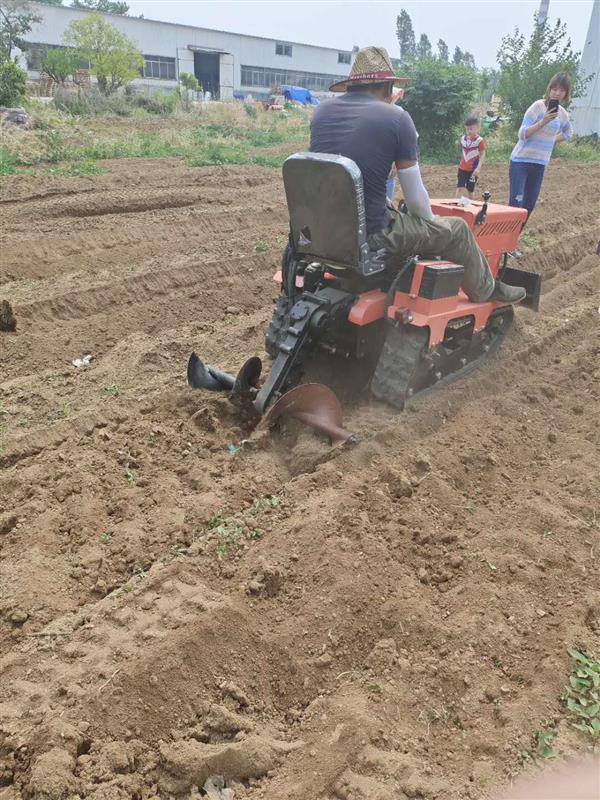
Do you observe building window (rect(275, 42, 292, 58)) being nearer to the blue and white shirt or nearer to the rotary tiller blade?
the blue and white shirt

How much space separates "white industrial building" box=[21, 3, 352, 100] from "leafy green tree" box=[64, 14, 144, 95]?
26.3ft

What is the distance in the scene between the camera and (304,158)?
3.68 metres

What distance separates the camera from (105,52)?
31.8 m

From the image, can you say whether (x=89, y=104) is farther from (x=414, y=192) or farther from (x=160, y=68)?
(x=160, y=68)

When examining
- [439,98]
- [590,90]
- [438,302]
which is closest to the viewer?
[438,302]

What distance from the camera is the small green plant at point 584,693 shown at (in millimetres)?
2363

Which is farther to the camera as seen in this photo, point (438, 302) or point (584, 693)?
point (438, 302)

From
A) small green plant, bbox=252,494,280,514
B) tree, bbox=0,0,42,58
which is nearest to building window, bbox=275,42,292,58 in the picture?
tree, bbox=0,0,42,58

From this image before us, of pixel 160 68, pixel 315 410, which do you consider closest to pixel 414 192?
pixel 315 410

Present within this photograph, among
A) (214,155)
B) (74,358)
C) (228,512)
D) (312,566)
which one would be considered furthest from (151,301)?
(214,155)

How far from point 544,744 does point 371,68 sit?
11.7ft

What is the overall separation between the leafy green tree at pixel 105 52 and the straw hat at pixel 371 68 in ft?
103

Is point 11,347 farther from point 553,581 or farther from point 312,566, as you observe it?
point 553,581

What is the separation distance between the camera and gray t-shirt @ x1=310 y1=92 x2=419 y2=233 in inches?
145
